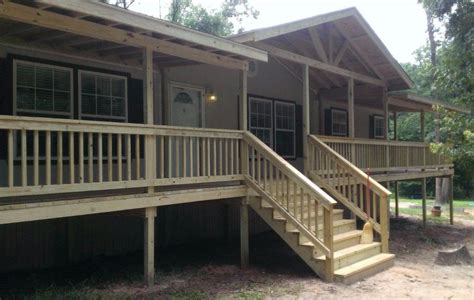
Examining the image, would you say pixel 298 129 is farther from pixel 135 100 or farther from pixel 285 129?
pixel 135 100

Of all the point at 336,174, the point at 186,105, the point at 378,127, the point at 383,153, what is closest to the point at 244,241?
the point at 336,174

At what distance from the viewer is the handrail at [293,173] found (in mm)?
7746

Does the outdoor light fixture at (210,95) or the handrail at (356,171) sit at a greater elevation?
the outdoor light fixture at (210,95)

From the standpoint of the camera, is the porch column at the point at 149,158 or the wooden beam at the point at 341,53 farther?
the wooden beam at the point at 341,53

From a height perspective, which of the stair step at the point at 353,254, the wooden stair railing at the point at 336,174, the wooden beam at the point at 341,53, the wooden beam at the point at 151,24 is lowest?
the stair step at the point at 353,254

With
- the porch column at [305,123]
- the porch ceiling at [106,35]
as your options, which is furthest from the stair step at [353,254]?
the porch ceiling at [106,35]

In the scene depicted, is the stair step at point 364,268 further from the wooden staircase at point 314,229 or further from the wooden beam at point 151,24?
the wooden beam at point 151,24

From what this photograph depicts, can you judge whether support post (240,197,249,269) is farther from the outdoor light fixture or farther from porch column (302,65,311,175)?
the outdoor light fixture

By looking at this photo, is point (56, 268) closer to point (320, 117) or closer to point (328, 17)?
point (328, 17)

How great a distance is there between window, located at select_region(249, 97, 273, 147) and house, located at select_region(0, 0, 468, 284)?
0.04m

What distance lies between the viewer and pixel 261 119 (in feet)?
41.5

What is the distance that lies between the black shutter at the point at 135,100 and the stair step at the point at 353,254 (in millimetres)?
4182

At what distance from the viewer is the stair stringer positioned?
7948 mm

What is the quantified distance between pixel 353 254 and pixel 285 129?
17.9 ft
